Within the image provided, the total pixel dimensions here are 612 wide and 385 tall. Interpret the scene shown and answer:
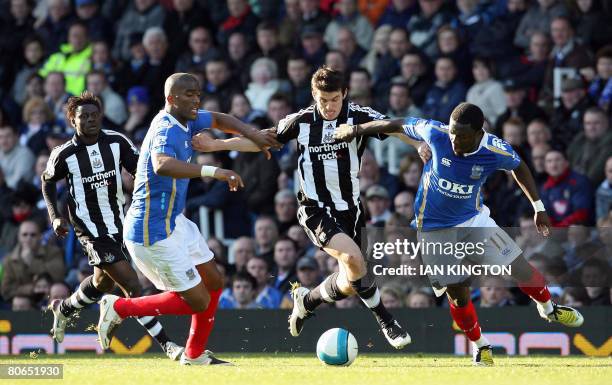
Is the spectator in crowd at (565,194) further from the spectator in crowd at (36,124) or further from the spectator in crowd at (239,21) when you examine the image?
the spectator in crowd at (36,124)

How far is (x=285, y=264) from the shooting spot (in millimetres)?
14367

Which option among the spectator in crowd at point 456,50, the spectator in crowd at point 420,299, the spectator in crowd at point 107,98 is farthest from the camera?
the spectator in crowd at point 107,98

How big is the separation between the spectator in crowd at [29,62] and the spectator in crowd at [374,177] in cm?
545

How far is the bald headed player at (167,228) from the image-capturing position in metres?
10.2

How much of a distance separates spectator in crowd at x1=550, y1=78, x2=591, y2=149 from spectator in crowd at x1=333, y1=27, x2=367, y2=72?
8.83 feet

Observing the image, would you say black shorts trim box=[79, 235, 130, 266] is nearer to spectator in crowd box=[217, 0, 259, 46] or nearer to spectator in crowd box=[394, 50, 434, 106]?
spectator in crowd box=[394, 50, 434, 106]

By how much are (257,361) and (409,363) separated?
1.37 metres

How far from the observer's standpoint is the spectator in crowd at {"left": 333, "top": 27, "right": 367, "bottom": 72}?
1641 centimetres

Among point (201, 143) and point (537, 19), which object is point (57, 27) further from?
point (201, 143)

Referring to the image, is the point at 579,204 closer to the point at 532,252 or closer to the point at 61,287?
the point at 532,252

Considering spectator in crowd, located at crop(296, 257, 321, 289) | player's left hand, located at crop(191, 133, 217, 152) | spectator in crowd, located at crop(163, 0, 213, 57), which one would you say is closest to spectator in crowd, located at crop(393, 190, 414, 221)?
spectator in crowd, located at crop(296, 257, 321, 289)

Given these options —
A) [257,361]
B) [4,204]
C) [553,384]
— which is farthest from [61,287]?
[553,384]

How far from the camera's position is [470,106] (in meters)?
10.1

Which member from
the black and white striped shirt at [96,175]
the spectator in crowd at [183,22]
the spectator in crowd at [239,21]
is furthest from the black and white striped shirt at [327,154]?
the spectator in crowd at [183,22]
